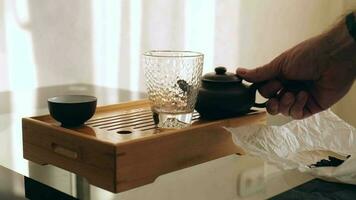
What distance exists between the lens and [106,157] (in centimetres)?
79

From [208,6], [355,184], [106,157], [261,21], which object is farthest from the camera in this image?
[261,21]

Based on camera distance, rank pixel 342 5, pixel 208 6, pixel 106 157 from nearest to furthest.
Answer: pixel 106 157, pixel 208 6, pixel 342 5

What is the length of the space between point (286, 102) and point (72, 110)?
1.47 feet

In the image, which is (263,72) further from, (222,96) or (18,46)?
(18,46)

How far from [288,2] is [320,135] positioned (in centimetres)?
112

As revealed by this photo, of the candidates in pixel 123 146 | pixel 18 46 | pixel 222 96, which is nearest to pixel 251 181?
pixel 222 96

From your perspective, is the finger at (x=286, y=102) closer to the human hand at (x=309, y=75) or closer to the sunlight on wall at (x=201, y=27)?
the human hand at (x=309, y=75)

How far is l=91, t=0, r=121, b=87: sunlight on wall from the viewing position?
1646mm

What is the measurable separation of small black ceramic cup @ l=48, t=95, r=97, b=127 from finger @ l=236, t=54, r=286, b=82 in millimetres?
323

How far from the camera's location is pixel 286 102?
1056 millimetres

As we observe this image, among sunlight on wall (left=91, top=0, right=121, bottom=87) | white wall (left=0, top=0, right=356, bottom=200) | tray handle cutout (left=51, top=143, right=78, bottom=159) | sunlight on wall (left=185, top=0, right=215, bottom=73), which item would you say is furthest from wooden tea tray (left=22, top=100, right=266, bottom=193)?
sunlight on wall (left=185, top=0, right=215, bottom=73)

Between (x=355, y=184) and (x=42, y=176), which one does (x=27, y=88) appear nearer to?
(x=42, y=176)

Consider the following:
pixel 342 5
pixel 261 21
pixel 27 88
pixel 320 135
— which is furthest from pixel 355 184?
pixel 342 5

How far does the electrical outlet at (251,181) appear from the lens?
2.98 feet
